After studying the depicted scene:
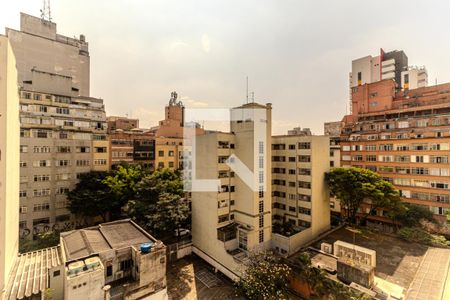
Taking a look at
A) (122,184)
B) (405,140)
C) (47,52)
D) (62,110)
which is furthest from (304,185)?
(47,52)

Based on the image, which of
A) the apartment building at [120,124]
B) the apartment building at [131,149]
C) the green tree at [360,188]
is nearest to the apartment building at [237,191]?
the green tree at [360,188]

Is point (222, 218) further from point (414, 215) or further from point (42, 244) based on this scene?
point (414, 215)

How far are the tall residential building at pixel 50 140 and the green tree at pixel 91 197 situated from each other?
8.11 feet

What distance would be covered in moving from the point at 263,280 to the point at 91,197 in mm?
27903

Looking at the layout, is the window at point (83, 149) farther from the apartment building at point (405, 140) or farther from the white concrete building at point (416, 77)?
the white concrete building at point (416, 77)

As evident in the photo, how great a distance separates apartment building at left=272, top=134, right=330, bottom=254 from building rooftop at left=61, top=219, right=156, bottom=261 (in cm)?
1707

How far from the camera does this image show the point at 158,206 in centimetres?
2878

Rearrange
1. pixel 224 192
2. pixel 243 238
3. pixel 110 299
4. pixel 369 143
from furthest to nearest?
pixel 369 143, pixel 224 192, pixel 243 238, pixel 110 299

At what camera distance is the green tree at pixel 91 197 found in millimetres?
33062

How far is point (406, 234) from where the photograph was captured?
28.7m

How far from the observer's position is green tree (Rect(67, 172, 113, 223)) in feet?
108

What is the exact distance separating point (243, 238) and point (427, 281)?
1799 cm

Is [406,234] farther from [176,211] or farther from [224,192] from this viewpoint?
[176,211]

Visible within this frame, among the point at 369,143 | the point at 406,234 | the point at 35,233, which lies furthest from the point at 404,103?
the point at 35,233
